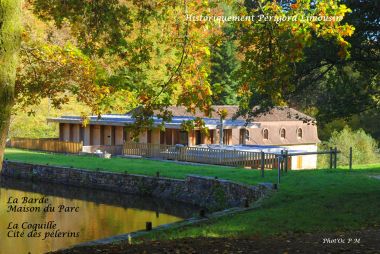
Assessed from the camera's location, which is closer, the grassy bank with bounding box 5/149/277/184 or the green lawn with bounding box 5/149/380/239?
the green lawn with bounding box 5/149/380/239

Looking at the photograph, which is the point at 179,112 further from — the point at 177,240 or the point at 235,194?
the point at 177,240

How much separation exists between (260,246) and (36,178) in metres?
27.4

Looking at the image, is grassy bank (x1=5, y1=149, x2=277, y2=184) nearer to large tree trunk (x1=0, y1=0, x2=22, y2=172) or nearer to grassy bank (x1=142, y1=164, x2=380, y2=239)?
grassy bank (x1=142, y1=164, x2=380, y2=239)

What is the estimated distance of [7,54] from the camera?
7297 millimetres

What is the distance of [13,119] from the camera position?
48.7 meters

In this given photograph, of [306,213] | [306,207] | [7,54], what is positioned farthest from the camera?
[306,207]

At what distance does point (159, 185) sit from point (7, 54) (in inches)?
790

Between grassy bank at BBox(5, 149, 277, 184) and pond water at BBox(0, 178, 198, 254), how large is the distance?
1992 mm

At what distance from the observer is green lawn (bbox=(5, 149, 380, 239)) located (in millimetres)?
12273

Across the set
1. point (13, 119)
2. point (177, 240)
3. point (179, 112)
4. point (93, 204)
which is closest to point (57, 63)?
point (177, 240)

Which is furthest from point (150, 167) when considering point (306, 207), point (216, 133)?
point (306, 207)

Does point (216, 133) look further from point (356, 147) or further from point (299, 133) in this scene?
point (356, 147)

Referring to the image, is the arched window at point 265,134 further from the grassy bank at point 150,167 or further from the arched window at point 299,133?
the grassy bank at point 150,167

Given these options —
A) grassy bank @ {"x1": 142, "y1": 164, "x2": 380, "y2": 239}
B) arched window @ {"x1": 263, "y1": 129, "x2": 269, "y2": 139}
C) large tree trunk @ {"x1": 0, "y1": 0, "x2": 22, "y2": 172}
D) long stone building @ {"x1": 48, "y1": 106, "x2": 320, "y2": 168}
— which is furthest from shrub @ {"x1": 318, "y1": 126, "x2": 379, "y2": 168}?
large tree trunk @ {"x1": 0, "y1": 0, "x2": 22, "y2": 172}
